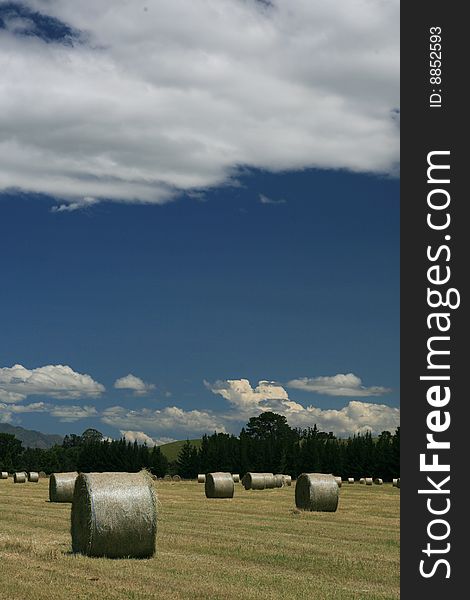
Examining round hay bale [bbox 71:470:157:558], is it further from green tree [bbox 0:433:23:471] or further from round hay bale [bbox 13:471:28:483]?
green tree [bbox 0:433:23:471]

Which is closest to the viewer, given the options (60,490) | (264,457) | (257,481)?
(60,490)

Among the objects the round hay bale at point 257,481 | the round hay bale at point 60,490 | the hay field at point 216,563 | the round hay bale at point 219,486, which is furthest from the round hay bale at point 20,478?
the hay field at point 216,563

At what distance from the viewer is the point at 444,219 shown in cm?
1391

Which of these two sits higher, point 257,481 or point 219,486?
point 219,486

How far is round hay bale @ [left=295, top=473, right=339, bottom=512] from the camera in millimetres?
38562

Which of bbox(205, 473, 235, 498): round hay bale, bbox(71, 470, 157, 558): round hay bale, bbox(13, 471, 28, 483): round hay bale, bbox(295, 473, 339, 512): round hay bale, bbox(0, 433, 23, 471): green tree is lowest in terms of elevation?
bbox(0, 433, 23, 471): green tree

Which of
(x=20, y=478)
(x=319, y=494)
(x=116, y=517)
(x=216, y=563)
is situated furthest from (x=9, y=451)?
(x=216, y=563)

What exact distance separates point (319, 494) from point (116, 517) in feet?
63.2

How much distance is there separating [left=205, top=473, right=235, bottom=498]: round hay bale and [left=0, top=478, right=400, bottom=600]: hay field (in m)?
19.7

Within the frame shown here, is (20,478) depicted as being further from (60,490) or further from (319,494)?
(319,494)

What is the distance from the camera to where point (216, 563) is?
63.2ft

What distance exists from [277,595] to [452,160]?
7608 millimetres

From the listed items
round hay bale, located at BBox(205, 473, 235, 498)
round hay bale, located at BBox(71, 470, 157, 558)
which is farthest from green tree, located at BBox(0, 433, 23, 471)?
round hay bale, located at BBox(71, 470, 157, 558)

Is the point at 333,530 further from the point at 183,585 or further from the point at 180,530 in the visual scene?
the point at 183,585
